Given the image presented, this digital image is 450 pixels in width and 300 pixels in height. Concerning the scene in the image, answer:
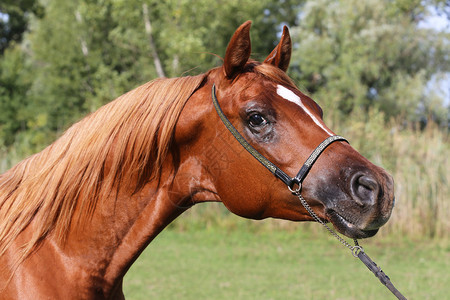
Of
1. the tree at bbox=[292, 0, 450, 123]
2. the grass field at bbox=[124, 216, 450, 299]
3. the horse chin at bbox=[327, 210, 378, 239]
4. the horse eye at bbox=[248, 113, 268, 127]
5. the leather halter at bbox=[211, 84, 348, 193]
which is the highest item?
the horse eye at bbox=[248, 113, 268, 127]

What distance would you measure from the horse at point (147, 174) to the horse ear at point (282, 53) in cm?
23

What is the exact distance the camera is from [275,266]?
701 centimetres

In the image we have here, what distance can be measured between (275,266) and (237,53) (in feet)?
18.6

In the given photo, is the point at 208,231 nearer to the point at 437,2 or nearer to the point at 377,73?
the point at 437,2

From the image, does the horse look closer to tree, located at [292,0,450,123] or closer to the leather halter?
the leather halter

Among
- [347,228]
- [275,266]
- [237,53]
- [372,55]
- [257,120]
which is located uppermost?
[237,53]

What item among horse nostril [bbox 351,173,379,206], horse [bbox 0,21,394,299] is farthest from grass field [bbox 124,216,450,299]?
horse nostril [bbox 351,173,379,206]

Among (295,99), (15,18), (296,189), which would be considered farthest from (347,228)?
(15,18)

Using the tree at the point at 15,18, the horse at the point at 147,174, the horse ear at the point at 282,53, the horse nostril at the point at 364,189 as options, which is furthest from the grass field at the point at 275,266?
the tree at the point at 15,18

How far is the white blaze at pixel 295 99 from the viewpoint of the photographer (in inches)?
70.6

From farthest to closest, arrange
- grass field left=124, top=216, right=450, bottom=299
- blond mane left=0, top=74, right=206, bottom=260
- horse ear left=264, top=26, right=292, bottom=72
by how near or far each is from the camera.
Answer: grass field left=124, top=216, right=450, bottom=299
horse ear left=264, top=26, right=292, bottom=72
blond mane left=0, top=74, right=206, bottom=260

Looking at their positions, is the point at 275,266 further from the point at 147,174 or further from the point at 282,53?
the point at 147,174

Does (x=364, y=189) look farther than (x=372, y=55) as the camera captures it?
No

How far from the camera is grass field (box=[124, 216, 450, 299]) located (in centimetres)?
575
